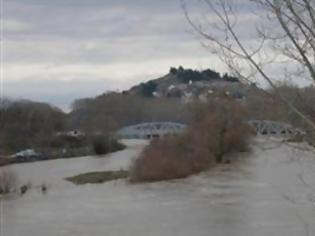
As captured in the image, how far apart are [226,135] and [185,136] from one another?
1.55 m

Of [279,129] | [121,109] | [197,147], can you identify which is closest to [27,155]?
[197,147]

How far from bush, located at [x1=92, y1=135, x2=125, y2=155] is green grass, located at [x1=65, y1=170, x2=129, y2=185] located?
46.9ft

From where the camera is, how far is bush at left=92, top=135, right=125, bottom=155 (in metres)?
38.5

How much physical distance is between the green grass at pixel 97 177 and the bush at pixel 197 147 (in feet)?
2.18

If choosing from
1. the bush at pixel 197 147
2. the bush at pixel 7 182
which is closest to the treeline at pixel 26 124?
the bush at pixel 197 147

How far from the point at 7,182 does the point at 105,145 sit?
17818mm

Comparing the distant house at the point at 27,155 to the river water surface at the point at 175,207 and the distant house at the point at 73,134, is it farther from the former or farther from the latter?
the river water surface at the point at 175,207

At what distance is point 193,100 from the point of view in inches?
1085

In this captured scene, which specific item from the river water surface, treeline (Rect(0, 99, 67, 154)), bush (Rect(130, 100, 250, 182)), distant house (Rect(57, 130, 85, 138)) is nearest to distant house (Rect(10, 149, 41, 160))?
treeline (Rect(0, 99, 67, 154))

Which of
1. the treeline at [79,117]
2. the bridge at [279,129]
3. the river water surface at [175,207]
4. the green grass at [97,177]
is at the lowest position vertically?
the river water surface at [175,207]

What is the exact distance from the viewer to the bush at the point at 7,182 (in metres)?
20.8

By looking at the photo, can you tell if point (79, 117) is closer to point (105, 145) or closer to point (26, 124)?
point (26, 124)

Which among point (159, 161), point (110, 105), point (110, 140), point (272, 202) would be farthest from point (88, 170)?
point (110, 105)

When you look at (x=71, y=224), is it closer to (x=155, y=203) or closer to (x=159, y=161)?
(x=155, y=203)
